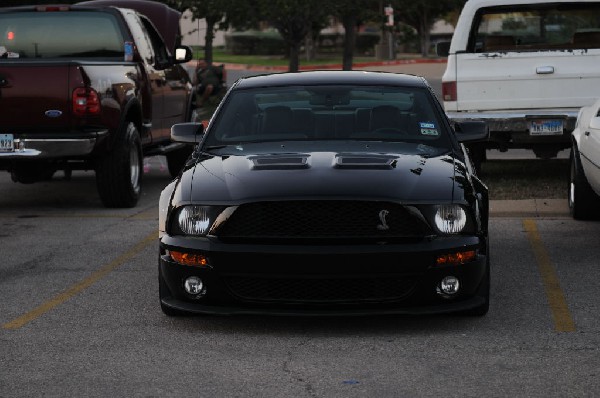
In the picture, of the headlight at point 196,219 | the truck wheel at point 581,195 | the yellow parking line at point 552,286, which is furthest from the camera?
the truck wheel at point 581,195

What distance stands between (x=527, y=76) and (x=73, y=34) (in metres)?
4.79

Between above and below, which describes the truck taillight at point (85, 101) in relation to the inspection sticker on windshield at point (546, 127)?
above

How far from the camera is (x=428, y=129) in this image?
908 centimetres

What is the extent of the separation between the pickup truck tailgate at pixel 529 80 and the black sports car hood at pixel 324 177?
19.9 ft

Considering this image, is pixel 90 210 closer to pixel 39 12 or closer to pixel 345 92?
pixel 39 12

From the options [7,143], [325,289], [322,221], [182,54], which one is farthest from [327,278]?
[182,54]

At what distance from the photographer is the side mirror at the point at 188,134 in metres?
9.40

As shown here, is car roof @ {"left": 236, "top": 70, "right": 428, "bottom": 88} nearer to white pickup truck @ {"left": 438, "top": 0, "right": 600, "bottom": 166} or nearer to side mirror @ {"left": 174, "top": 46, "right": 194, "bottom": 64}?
white pickup truck @ {"left": 438, "top": 0, "right": 600, "bottom": 166}

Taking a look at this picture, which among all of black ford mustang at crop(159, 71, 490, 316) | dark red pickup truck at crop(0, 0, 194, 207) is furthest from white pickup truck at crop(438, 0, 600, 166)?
black ford mustang at crop(159, 71, 490, 316)

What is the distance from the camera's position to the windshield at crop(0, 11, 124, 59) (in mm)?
14383

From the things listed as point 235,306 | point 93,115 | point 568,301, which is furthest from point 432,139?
point 93,115

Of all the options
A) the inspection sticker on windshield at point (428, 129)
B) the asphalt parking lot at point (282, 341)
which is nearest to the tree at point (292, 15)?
the asphalt parking lot at point (282, 341)

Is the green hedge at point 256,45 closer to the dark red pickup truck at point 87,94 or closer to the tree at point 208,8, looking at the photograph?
the tree at point 208,8

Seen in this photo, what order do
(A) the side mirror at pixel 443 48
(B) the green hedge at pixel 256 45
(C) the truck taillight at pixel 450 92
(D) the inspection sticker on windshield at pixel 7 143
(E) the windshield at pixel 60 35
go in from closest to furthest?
1. (D) the inspection sticker on windshield at pixel 7 143
2. (E) the windshield at pixel 60 35
3. (C) the truck taillight at pixel 450 92
4. (A) the side mirror at pixel 443 48
5. (B) the green hedge at pixel 256 45
